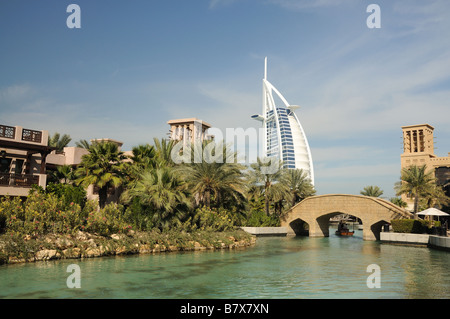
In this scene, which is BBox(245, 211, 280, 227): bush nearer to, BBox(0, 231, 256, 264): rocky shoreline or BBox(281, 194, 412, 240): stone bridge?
BBox(281, 194, 412, 240): stone bridge

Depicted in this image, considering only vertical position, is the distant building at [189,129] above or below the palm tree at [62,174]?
above

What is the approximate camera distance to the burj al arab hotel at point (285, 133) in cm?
16000

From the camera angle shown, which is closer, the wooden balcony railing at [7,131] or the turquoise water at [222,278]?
the turquoise water at [222,278]

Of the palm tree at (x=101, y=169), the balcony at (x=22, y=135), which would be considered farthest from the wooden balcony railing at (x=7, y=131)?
the palm tree at (x=101, y=169)

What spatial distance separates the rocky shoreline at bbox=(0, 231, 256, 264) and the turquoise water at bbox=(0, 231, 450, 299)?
889 millimetres

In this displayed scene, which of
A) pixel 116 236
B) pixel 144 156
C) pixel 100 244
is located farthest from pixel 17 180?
pixel 144 156

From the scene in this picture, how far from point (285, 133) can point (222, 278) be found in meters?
148

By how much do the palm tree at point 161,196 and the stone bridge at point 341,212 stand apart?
80.0 feet

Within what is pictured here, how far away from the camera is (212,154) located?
33438mm

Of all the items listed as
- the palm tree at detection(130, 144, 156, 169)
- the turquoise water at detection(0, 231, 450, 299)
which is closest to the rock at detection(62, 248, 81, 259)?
the turquoise water at detection(0, 231, 450, 299)

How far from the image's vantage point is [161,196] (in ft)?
86.7

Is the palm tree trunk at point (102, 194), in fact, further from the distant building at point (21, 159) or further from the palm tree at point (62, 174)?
the distant building at point (21, 159)
